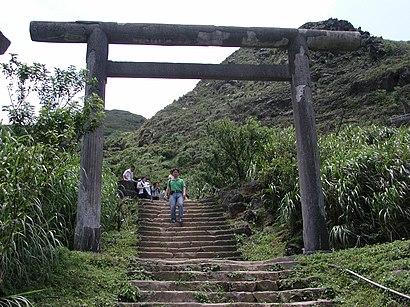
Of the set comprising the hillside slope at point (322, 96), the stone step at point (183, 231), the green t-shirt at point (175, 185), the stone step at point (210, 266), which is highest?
the hillside slope at point (322, 96)

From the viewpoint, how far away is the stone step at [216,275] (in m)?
5.91

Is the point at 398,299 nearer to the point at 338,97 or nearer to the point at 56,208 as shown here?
the point at 56,208

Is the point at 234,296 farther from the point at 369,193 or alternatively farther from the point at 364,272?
the point at 369,193

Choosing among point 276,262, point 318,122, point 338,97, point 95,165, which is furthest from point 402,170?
point 338,97

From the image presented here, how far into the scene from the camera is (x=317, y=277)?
5.66 m

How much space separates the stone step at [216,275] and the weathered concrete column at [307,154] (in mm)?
1364

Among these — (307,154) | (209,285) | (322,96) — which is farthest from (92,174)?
(322,96)

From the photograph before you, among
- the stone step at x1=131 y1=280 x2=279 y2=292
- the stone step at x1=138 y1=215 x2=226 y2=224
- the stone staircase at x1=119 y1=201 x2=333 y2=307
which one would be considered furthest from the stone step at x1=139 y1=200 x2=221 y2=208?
the stone step at x1=131 y1=280 x2=279 y2=292

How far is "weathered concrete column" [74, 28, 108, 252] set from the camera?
6.75m

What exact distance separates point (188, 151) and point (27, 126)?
2357cm

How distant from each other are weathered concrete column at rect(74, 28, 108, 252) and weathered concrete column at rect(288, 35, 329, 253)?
3516mm

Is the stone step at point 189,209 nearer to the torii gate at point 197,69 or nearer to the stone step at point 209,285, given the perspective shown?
the torii gate at point 197,69

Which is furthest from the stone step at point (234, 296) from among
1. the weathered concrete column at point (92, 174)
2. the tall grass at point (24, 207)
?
the weathered concrete column at point (92, 174)

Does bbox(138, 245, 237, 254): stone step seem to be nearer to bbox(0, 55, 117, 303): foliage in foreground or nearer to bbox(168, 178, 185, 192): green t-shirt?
bbox(168, 178, 185, 192): green t-shirt
